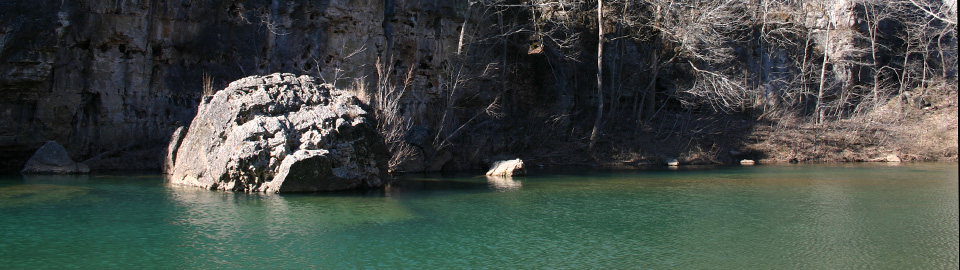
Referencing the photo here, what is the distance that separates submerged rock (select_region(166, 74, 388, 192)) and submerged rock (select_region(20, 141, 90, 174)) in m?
4.29

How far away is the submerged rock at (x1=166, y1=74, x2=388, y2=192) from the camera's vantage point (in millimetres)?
12992

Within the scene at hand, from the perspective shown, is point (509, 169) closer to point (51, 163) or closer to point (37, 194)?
point (37, 194)

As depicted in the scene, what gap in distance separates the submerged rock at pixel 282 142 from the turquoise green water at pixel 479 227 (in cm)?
59

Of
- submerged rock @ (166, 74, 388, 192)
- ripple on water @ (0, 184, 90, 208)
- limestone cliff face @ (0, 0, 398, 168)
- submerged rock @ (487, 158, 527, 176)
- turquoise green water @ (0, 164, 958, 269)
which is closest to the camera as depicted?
turquoise green water @ (0, 164, 958, 269)

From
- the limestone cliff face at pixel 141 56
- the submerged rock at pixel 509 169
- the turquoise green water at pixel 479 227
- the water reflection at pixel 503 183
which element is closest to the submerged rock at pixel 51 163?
the limestone cliff face at pixel 141 56

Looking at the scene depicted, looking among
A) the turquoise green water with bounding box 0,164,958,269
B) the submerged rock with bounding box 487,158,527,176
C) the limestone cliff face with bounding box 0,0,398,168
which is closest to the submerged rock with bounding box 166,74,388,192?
the turquoise green water with bounding box 0,164,958,269

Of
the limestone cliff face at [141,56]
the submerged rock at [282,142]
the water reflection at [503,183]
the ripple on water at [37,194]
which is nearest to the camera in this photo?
the ripple on water at [37,194]

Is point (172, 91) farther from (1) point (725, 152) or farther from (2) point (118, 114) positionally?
(1) point (725, 152)

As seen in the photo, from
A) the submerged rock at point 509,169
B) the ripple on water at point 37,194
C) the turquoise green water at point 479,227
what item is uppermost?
the submerged rock at point 509,169

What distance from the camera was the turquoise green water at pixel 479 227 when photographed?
281 inches

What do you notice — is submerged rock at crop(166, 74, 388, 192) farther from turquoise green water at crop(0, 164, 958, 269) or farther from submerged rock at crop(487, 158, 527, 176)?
submerged rock at crop(487, 158, 527, 176)

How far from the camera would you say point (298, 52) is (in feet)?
72.3

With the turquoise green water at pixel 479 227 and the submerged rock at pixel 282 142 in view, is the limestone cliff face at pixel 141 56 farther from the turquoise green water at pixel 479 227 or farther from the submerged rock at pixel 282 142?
the submerged rock at pixel 282 142

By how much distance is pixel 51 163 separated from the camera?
1712cm
